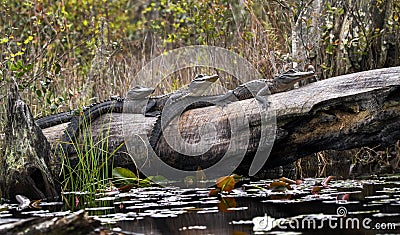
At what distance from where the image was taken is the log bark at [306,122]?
6.04 meters

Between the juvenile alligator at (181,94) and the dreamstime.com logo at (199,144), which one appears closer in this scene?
the dreamstime.com logo at (199,144)

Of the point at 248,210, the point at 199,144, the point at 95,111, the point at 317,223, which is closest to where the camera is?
the point at 317,223

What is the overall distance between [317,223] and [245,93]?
3175 mm

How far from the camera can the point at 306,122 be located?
631 cm

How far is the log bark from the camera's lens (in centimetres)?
604

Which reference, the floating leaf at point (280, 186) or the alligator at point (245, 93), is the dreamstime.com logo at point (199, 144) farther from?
the floating leaf at point (280, 186)

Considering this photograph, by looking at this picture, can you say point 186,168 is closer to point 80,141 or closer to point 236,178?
point 236,178

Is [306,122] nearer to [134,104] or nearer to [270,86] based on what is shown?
[270,86]

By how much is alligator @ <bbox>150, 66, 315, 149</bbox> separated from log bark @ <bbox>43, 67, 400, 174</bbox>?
84 millimetres

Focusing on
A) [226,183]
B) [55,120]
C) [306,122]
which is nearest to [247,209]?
[226,183]

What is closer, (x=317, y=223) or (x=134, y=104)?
(x=317, y=223)

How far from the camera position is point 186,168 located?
23.0ft

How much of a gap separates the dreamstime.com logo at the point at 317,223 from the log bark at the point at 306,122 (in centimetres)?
187

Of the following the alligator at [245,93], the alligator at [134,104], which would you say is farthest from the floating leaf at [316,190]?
the alligator at [134,104]
